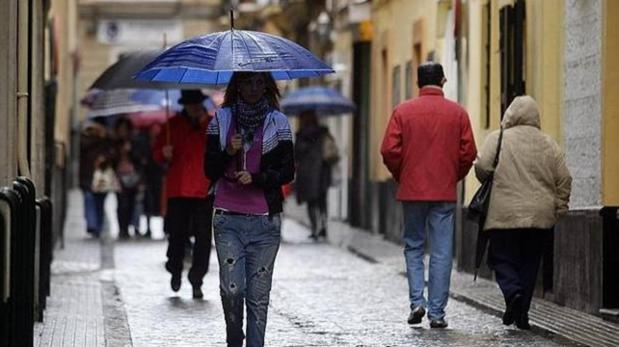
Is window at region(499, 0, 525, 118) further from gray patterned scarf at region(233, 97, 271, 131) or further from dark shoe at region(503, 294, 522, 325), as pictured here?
gray patterned scarf at region(233, 97, 271, 131)

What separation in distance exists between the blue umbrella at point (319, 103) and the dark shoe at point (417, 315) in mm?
15431

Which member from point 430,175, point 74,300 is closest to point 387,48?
point 74,300

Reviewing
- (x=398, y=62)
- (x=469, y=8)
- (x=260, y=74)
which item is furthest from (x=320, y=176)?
(x=260, y=74)

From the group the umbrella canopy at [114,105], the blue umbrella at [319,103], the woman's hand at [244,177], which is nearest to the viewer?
the woman's hand at [244,177]

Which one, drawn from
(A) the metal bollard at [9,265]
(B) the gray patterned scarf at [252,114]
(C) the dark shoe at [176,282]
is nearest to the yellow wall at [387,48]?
(C) the dark shoe at [176,282]

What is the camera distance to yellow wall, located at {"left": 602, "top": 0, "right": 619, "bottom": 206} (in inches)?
627

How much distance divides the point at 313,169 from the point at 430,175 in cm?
1469

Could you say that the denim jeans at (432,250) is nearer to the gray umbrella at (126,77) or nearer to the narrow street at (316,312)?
the narrow street at (316,312)

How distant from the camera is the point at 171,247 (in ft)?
58.3

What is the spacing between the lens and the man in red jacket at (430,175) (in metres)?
15.0

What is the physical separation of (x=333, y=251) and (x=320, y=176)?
3099 millimetres

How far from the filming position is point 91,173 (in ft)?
98.9

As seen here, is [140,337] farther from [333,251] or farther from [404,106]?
[333,251]

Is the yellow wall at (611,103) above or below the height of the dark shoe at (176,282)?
above
